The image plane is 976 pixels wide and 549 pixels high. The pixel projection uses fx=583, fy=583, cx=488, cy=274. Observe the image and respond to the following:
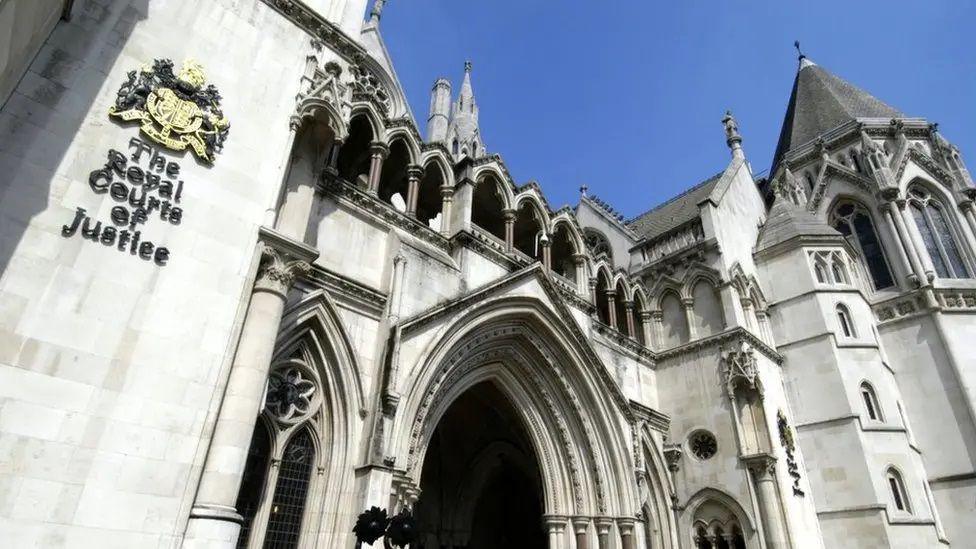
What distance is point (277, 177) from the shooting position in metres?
9.90

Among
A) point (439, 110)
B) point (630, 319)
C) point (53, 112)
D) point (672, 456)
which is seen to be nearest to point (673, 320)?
point (630, 319)

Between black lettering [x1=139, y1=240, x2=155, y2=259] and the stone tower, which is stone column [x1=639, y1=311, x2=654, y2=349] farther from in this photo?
the stone tower

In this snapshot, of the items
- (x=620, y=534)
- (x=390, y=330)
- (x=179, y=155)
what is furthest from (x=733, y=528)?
(x=179, y=155)

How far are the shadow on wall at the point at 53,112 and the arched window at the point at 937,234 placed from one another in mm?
28336

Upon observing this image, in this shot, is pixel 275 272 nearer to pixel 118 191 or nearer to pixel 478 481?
pixel 118 191

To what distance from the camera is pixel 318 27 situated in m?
11.8

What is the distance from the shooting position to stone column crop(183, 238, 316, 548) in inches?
291

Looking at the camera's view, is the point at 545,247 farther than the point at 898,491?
Yes

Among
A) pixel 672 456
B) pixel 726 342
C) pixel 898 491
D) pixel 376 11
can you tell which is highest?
pixel 376 11

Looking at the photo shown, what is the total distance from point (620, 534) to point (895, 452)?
9.96 m

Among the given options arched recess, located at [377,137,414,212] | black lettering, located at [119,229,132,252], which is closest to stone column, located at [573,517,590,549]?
arched recess, located at [377,137,414,212]

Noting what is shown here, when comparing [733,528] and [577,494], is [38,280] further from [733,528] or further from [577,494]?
[733,528]

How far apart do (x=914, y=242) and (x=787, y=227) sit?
5513 millimetres

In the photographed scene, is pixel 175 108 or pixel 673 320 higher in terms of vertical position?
pixel 673 320
